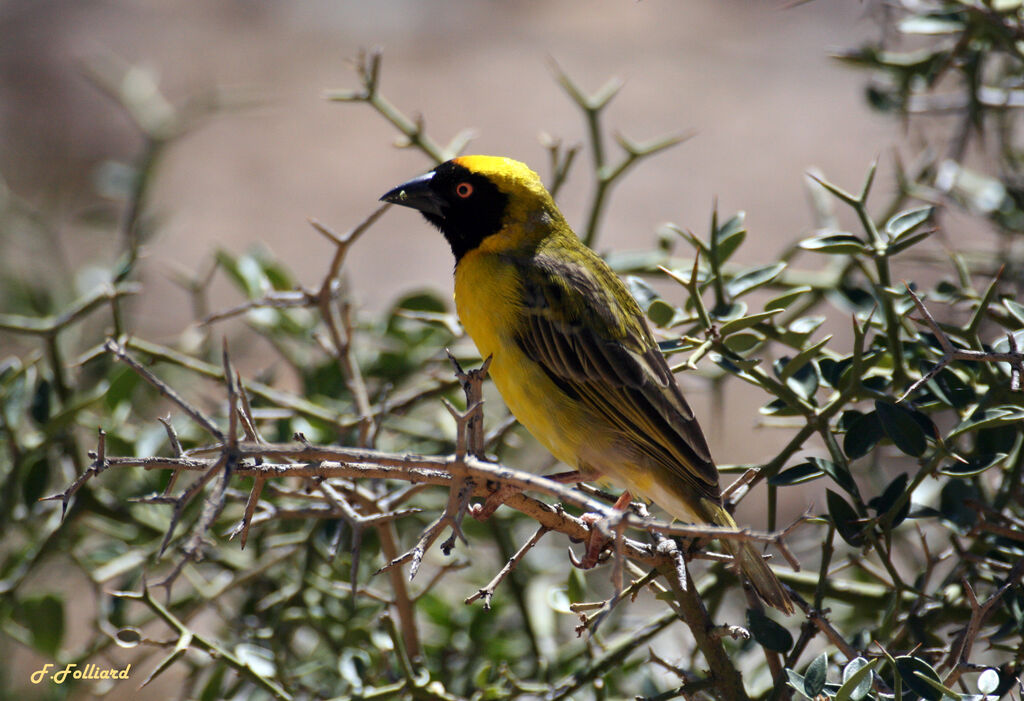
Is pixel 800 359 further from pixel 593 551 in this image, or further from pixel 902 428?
pixel 593 551

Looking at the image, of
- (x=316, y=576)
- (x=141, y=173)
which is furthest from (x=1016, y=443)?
(x=141, y=173)

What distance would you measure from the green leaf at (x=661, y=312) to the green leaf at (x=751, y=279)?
0.51 ft

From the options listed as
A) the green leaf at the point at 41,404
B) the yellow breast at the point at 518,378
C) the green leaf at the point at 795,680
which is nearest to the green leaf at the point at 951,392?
the green leaf at the point at 795,680

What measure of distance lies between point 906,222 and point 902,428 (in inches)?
20.0

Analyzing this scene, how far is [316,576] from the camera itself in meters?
2.64

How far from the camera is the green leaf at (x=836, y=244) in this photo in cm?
207

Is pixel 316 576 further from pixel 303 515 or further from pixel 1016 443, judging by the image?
pixel 1016 443

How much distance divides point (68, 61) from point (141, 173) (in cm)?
555

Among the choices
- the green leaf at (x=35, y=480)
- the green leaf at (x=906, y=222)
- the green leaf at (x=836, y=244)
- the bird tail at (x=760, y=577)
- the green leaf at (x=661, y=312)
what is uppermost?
the green leaf at (x=906, y=222)

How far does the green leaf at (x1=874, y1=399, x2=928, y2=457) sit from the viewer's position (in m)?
1.90

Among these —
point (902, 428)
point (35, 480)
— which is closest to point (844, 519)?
point (902, 428)

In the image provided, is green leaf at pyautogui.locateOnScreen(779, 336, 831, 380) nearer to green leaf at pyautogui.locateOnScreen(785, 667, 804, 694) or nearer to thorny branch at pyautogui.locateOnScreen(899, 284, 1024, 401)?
thorny branch at pyautogui.locateOnScreen(899, 284, 1024, 401)

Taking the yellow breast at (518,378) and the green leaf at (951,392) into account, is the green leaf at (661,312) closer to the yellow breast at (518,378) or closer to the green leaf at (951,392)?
the yellow breast at (518,378)

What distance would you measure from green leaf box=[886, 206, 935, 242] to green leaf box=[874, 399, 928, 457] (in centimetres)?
42
